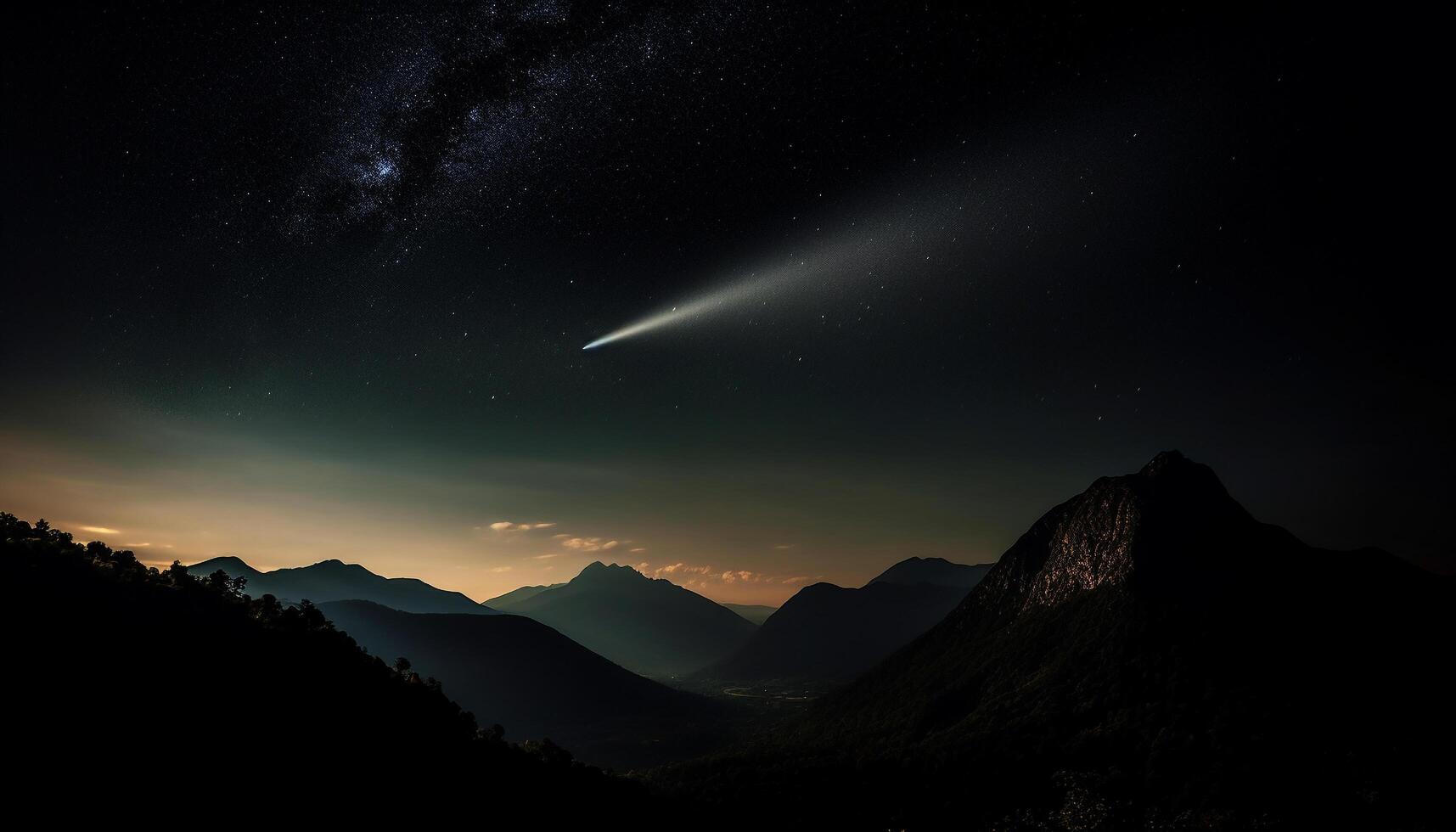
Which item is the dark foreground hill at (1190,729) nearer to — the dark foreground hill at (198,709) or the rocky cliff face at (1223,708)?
the rocky cliff face at (1223,708)

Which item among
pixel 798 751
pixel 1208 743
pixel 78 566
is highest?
pixel 78 566

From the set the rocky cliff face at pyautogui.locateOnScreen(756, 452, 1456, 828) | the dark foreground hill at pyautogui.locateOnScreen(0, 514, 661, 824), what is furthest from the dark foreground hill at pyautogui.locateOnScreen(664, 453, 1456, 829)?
the dark foreground hill at pyautogui.locateOnScreen(0, 514, 661, 824)

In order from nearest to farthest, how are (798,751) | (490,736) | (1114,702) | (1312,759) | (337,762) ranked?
(337,762) < (490,736) < (1312,759) < (1114,702) < (798,751)

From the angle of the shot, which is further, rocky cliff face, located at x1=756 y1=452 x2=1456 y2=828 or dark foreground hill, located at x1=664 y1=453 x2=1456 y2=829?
rocky cliff face, located at x1=756 y1=452 x2=1456 y2=828

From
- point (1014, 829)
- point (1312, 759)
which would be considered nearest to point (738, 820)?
point (1014, 829)

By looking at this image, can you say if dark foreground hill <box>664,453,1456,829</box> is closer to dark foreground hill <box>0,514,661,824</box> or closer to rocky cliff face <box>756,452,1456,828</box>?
rocky cliff face <box>756,452,1456,828</box>

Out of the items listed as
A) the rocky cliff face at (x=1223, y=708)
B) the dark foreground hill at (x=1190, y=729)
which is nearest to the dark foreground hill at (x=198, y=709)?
the dark foreground hill at (x=1190, y=729)

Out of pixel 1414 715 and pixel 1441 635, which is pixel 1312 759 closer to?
pixel 1414 715
